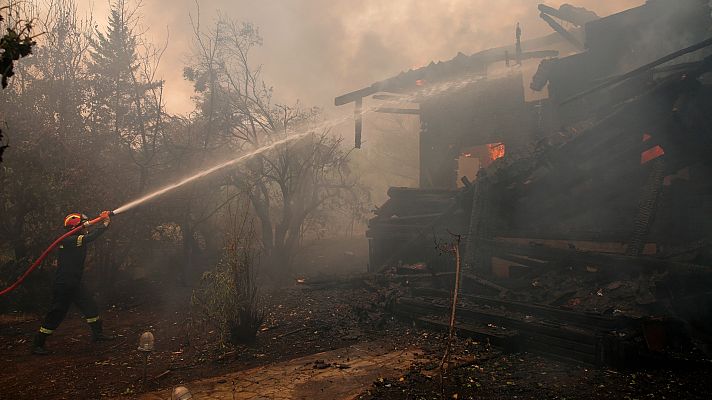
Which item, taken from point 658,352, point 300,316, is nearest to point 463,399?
point 658,352

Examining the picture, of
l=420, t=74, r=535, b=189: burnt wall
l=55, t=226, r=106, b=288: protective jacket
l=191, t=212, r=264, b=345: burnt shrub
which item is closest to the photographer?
l=191, t=212, r=264, b=345: burnt shrub

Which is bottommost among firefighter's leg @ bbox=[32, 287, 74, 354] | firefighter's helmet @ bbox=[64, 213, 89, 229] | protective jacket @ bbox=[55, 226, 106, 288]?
firefighter's leg @ bbox=[32, 287, 74, 354]

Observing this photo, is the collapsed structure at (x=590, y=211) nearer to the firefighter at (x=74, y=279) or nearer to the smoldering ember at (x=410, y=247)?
the smoldering ember at (x=410, y=247)

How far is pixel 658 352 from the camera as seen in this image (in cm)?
491

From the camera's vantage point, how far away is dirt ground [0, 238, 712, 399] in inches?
177

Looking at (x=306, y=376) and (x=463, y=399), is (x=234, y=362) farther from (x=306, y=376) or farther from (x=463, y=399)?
(x=463, y=399)

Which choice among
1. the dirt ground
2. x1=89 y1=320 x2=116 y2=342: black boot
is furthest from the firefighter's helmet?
the dirt ground

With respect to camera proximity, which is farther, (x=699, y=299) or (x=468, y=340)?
(x=468, y=340)

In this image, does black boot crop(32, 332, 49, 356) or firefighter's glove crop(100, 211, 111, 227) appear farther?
firefighter's glove crop(100, 211, 111, 227)

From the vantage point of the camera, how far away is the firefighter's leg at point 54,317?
655 centimetres

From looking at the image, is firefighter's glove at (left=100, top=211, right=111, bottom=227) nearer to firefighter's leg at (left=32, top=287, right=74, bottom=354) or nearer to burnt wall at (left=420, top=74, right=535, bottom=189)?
firefighter's leg at (left=32, top=287, right=74, bottom=354)

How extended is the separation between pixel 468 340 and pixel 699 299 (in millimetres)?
2912

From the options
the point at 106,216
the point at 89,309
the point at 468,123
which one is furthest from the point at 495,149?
the point at 89,309

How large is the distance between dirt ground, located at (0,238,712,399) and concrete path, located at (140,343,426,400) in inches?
5.6
